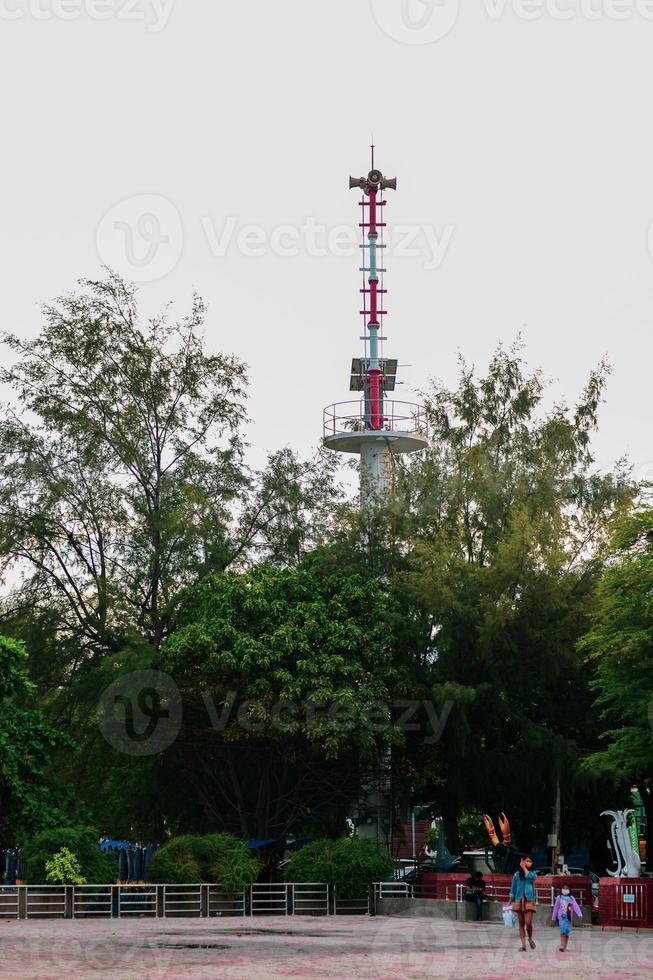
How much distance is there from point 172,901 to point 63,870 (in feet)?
9.62

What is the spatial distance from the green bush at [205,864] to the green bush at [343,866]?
1.36 m

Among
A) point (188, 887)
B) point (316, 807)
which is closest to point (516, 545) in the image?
point (316, 807)

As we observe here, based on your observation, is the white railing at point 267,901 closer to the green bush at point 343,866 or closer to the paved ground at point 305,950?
the green bush at point 343,866

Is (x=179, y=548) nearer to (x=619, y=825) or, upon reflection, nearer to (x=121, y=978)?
(x=619, y=825)

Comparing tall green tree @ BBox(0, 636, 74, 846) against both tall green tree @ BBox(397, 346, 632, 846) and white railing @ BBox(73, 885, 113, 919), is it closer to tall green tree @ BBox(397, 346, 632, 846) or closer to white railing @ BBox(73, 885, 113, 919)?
white railing @ BBox(73, 885, 113, 919)

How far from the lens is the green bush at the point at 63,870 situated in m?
32.1

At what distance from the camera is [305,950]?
920 inches

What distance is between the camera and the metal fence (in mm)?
31938

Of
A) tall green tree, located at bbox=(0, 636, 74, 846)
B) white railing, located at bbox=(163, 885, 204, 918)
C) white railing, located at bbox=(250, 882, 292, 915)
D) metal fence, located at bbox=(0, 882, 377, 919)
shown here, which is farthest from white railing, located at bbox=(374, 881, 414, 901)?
tall green tree, located at bbox=(0, 636, 74, 846)

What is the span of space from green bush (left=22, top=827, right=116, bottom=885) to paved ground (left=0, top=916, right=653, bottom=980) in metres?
2.36

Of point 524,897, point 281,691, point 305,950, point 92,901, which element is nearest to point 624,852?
point 524,897

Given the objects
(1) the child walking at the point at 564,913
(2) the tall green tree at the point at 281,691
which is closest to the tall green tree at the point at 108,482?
(2) the tall green tree at the point at 281,691

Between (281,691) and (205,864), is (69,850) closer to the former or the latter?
(205,864)

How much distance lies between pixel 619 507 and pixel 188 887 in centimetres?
1656
